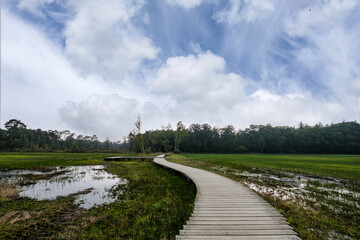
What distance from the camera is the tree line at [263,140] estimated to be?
74.9 meters

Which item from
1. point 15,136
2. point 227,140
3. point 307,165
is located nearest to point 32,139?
point 15,136

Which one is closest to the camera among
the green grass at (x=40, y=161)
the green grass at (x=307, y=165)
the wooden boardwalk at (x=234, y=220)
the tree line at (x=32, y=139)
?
the wooden boardwalk at (x=234, y=220)

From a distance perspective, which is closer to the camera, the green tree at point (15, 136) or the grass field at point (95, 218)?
the grass field at point (95, 218)

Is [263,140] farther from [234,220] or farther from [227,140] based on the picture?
[234,220]

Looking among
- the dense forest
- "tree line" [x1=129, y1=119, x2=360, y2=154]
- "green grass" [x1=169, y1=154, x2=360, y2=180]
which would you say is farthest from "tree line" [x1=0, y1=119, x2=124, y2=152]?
"green grass" [x1=169, y1=154, x2=360, y2=180]

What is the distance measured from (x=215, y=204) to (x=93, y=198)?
6.03 meters

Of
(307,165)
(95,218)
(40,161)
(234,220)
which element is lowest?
(307,165)

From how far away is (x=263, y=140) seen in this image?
80.0 meters

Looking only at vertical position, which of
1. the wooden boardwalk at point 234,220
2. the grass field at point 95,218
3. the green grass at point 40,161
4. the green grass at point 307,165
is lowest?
the green grass at point 307,165

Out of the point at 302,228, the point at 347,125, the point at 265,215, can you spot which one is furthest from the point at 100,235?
the point at 347,125

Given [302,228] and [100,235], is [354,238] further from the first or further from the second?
[100,235]

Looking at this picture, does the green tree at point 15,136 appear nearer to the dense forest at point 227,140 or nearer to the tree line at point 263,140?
the dense forest at point 227,140

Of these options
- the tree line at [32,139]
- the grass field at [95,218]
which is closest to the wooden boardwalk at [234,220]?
the grass field at [95,218]

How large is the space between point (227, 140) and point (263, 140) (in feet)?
51.5
